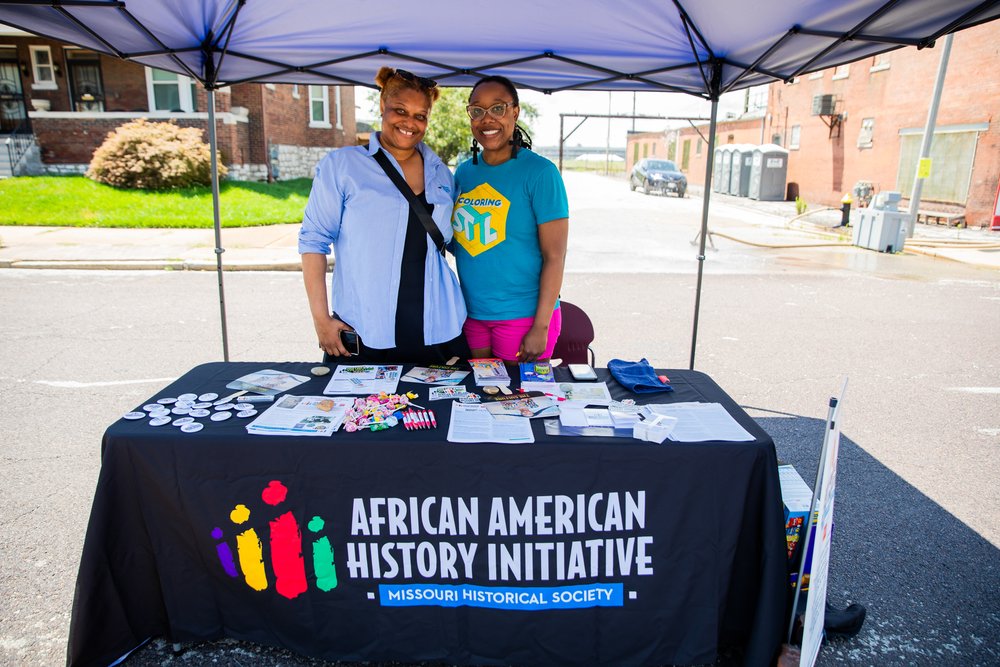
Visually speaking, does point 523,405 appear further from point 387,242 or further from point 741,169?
point 741,169

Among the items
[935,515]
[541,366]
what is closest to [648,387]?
[541,366]

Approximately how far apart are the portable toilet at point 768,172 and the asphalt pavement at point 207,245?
9.97 m

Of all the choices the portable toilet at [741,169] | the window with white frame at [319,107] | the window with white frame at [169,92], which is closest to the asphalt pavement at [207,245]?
the window with white frame at [169,92]

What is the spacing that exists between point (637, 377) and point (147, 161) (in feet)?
53.2

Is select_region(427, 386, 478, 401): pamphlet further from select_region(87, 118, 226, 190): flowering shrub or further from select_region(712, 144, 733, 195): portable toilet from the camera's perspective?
select_region(712, 144, 733, 195): portable toilet

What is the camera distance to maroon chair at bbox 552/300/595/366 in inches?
149

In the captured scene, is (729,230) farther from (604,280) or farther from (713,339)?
(713,339)

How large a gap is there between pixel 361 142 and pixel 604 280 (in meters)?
7.08

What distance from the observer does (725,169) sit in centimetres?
2988

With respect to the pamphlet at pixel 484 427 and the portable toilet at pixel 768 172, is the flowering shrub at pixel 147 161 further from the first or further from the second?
the portable toilet at pixel 768 172

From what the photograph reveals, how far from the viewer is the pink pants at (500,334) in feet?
10.1

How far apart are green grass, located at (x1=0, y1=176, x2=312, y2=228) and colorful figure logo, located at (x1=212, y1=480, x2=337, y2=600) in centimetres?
1155

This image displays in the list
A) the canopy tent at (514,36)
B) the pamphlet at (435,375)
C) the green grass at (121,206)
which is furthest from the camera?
the green grass at (121,206)

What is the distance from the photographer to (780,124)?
28438mm
